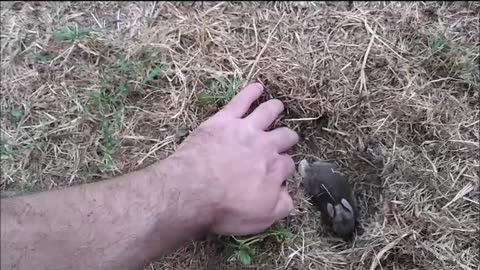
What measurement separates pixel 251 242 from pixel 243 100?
0.43 meters

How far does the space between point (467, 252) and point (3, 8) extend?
1.72 metres

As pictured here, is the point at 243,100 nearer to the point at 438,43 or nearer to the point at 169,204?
the point at 169,204

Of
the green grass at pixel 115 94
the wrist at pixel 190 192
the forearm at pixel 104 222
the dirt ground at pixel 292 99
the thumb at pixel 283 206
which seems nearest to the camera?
the forearm at pixel 104 222

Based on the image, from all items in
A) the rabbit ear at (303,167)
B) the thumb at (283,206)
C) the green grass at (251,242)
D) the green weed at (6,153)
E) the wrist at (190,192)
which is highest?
the wrist at (190,192)

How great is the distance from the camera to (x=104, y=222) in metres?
1.87


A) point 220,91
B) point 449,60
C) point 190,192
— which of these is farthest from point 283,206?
point 449,60

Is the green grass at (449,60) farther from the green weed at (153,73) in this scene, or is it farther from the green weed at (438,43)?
the green weed at (153,73)

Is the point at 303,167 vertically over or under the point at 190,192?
under

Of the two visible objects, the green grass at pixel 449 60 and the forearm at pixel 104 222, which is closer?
the forearm at pixel 104 222

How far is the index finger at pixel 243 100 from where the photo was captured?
6.94 feet

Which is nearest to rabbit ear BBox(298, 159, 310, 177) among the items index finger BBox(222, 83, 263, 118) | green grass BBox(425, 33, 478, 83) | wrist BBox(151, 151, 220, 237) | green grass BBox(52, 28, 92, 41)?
index finger BBox(222, 83, 263, 118)

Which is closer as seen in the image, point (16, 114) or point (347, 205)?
point (347, 205)

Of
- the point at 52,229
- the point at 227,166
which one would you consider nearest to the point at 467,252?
the point at 227,166

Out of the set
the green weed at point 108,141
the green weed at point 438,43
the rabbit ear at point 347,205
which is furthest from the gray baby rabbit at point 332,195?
the green weed at point 108,141
